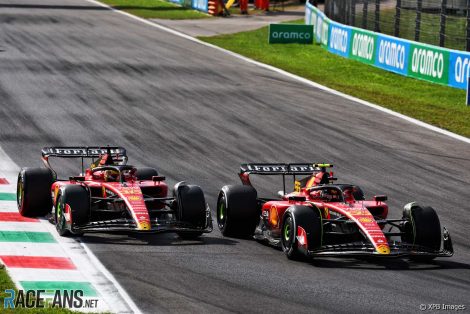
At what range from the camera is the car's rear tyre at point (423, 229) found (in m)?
15.2

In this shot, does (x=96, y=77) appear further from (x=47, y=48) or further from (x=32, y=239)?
(x=32, y=239)

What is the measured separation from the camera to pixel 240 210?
16.5 metres

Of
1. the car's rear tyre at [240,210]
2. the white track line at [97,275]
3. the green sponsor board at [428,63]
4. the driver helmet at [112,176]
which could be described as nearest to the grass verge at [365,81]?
the green sponsor board at [428,63]

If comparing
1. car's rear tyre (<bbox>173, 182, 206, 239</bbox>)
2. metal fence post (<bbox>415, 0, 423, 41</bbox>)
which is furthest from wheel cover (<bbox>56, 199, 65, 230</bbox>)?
metal fence post (<bbox>415, 0, 423, 41</bbox>)

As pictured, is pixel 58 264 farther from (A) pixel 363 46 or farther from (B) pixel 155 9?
(B) pixel 155 9

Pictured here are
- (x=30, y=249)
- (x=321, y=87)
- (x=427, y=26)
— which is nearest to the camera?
(x=30, y=249)

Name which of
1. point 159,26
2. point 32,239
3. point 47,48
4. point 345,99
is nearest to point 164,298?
point 32,239

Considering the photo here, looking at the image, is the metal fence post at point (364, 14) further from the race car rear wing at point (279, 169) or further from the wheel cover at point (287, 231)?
the wheel cover at point (287, 231)

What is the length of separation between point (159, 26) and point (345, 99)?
19.6m

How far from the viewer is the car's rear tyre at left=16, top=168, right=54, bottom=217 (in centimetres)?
1736

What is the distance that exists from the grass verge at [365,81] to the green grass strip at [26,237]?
48.0ft

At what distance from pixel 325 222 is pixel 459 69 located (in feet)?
63.2

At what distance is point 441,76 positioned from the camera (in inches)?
1362

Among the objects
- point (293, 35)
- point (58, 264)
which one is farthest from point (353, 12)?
point (58, 264)
